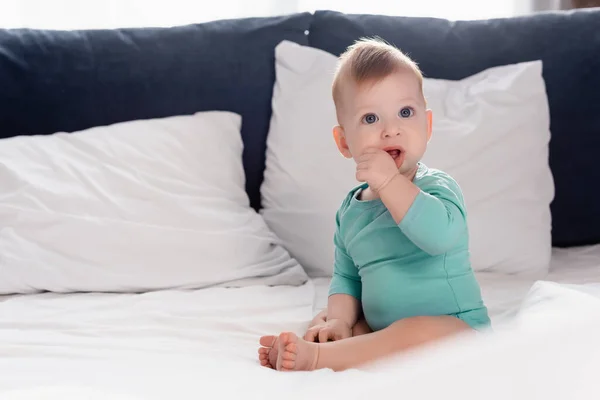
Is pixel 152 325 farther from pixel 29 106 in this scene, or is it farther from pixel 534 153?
pixel 534 153

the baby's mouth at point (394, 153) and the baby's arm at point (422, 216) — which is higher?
the baby's mouth at point (394, 153)

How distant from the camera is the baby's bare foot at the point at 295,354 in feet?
3.15

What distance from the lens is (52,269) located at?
4.50 ft

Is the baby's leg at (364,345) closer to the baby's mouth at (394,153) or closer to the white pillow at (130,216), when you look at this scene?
the baby's mouth at (394,153)

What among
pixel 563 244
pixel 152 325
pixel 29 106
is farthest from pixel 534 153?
pixel 29 106

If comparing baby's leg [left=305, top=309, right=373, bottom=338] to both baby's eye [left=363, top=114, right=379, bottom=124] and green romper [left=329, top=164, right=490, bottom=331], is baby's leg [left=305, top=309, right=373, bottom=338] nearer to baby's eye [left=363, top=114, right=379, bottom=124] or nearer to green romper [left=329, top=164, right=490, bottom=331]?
green romper [left=329, top=164, right=490, bottom=331]

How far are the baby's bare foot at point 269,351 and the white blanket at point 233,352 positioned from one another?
0.6 inches

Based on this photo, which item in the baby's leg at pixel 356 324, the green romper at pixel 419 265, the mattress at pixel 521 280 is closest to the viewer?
the green romper at pixel 419 265

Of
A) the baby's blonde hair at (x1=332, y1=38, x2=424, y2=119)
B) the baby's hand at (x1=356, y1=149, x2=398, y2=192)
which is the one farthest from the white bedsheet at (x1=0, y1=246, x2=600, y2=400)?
the baby's blonde hair at (x1=332, y1=38, x2=424, y2=119)

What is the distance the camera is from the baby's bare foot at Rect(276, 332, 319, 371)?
960 mm

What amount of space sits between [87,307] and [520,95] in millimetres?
1004

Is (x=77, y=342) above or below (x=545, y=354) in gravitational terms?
below

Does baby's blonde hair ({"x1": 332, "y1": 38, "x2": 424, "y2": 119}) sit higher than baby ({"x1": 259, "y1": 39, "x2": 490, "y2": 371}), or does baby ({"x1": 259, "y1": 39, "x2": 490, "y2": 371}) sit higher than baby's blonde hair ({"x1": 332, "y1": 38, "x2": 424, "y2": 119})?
baby's blonde hair ({"x1": 332, "y1": 38, "x2": 424, "y2": 119})

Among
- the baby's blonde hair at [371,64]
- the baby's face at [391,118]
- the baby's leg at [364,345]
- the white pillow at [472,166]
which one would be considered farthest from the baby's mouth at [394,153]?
the white pillow at [472,166]
